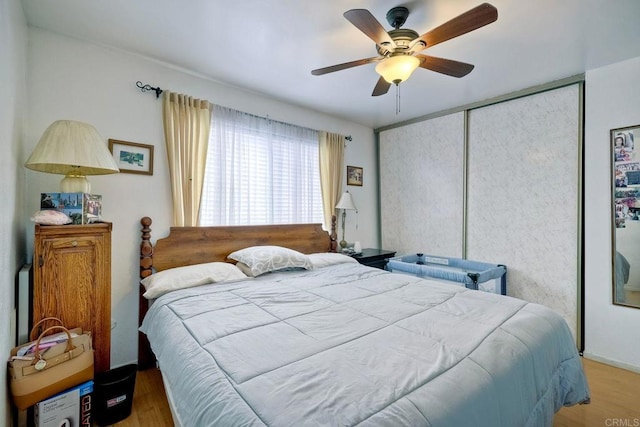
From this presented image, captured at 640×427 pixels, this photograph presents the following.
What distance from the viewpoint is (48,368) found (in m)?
1.44

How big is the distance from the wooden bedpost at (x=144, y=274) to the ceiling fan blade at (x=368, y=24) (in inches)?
84.3

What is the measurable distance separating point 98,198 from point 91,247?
0.38m

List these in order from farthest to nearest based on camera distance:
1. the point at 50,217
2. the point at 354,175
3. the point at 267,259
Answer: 1. the point at 354,175
2. the point at 267,259
3. the point at 50,217

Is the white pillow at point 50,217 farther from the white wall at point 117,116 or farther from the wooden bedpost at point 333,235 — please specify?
the wooden bedpost at point 333,235

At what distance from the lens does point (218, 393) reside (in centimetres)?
91

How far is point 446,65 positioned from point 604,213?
208cm

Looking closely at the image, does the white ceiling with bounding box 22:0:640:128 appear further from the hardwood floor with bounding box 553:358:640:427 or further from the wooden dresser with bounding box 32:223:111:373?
the hardwood floor with bounding box 553:358:640:427

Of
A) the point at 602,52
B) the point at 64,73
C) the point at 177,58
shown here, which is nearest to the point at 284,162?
the point at 177,58


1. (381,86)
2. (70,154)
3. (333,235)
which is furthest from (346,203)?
(70,154)

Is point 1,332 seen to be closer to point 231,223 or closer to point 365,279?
point 231,223

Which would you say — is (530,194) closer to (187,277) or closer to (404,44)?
(404,44)

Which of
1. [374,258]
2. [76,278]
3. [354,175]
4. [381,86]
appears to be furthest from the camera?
[354,175]

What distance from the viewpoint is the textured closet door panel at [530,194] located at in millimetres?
2725

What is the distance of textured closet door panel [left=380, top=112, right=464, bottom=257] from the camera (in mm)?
3537
